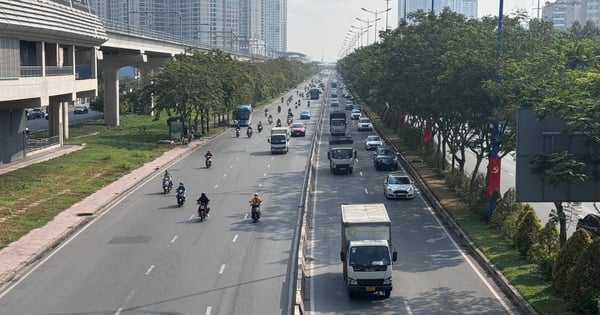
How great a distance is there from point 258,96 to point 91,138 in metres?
57.4

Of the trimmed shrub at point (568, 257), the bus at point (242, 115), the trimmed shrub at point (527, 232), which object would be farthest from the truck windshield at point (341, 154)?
the bus at point (242, 115)

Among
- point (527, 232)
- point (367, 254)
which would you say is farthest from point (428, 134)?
point (367, 254)

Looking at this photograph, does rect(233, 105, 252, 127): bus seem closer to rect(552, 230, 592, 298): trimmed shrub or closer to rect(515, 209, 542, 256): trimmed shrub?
rect(515, 209, 542, 256): trimmed shrub

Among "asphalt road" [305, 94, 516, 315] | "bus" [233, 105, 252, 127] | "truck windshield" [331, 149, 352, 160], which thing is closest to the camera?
→ "asphalt road" [305, 94, 516, 315]

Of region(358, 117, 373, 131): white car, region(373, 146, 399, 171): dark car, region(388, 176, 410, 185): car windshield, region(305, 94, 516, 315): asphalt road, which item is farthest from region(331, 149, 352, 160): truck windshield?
region(358, 117, 373, 131): white car

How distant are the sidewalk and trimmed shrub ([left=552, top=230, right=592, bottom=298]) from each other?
17060 millimetres

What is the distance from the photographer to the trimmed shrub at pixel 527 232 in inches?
1174

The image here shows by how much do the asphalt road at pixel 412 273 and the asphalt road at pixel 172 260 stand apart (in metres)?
1.30

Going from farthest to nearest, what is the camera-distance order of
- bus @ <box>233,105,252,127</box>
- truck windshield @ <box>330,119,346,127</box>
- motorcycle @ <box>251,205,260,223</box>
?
1. bus @ <box>233,105,252,127</box>
2. truck windshield @ <box>330,119,346,127</box>
3. motorcycle @ <box>251,205,260,223</box>

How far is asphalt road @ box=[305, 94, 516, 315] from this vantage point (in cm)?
2447

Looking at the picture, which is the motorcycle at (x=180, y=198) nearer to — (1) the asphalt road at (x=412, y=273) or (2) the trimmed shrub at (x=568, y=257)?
(1) the asphalt road at (x=412, y=273)

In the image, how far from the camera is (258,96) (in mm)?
134250

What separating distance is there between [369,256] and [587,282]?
6334mm

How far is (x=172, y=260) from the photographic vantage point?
30141 millimetres
